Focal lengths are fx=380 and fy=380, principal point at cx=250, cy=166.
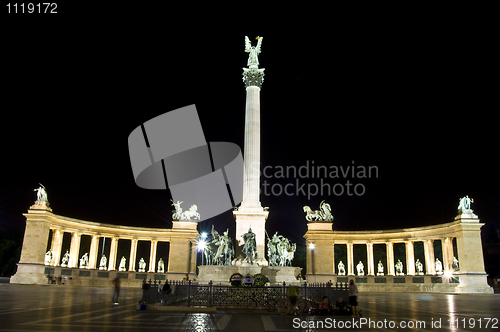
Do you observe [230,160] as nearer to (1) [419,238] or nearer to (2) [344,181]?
(2) [344,181]

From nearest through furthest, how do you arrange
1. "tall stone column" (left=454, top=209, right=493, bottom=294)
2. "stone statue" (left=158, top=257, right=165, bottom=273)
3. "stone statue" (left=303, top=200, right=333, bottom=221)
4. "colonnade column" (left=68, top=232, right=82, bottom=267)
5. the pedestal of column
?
the pedestal of column
"tall stone column" (left=454, top=209, right=493, bottom=294)
"colonnade column" (left=68, top=232, right=82, bottom=267)
"stone statue" (left=158, top=257, right=165, bottom=273)
"stone statue" (left=303, top=200, right=333, bottom=221)

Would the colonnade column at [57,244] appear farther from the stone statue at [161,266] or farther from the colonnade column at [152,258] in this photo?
the stone statue at [161,266]

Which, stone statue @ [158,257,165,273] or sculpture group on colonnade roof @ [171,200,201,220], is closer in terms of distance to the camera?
stone statue @ [158,257,165,273]

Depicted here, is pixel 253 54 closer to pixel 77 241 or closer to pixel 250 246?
pixel 250 246

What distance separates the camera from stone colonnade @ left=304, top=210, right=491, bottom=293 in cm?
5088

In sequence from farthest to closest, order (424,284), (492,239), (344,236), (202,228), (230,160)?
(492,239) → (202,228) → (230,160) → (344,236) → (424,284)

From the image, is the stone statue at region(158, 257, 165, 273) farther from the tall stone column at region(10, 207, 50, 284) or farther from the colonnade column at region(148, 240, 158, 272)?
the tall stone column at region(10, 207, 50, 284)

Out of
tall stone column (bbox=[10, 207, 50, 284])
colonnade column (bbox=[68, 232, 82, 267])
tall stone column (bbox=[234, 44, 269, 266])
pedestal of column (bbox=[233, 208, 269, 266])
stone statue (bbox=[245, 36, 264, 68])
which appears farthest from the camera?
colonnade column (bbox=[68, 232, 82, 267])

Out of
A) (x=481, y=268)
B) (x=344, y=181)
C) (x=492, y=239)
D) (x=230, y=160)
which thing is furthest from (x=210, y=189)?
(x=492, y=239)

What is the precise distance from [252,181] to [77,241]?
1311 inches

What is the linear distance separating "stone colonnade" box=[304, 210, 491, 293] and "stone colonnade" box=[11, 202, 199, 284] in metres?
20.7

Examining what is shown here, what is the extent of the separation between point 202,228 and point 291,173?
2390cm

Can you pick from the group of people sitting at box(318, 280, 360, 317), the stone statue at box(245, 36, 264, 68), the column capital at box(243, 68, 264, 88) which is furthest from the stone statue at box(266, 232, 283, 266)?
the group of people sitting at box(318, 280, 360, 317)

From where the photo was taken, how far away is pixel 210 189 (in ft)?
256
